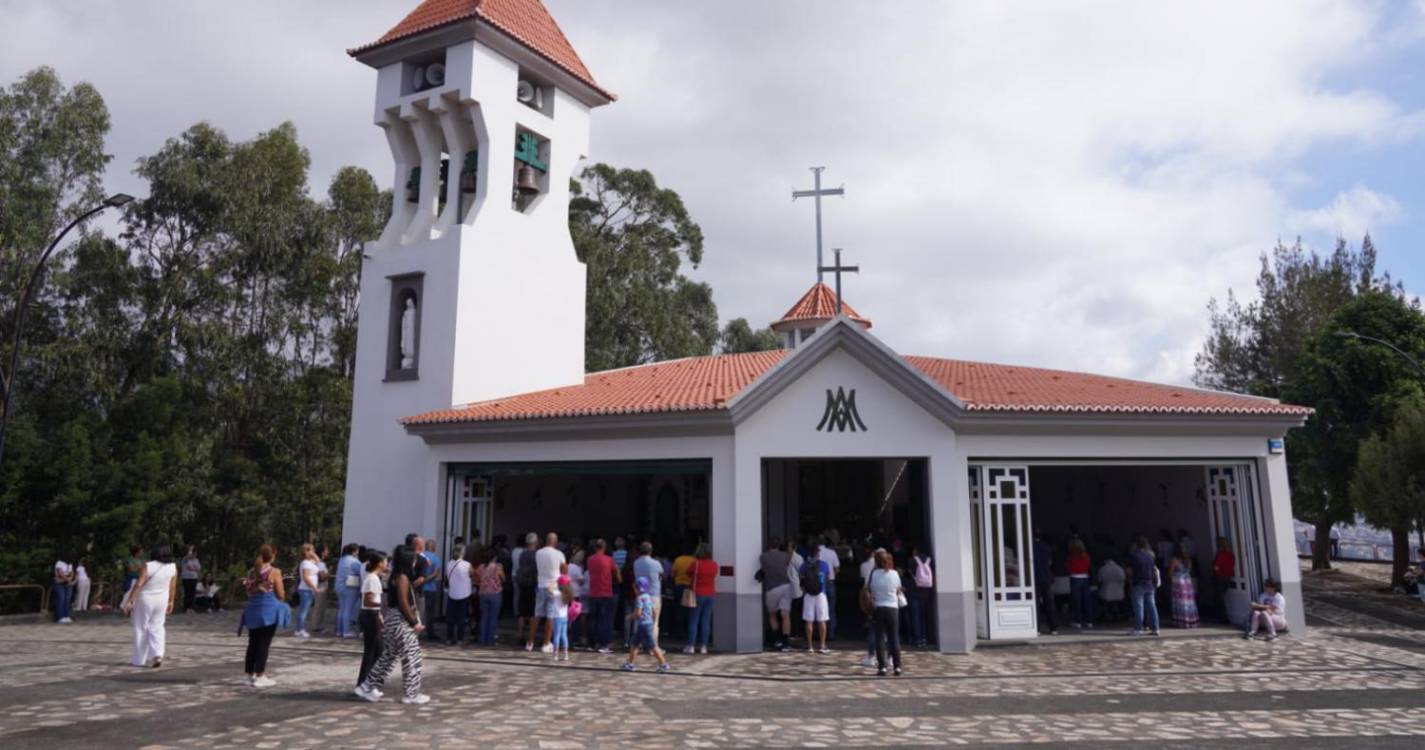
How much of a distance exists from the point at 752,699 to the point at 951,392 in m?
5.68

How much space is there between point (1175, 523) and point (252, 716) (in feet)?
53.9

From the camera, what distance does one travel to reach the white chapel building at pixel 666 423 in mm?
13039

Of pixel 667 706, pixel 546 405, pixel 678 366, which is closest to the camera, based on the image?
pixel 667 706

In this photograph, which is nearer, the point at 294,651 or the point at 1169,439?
the point at 294,651

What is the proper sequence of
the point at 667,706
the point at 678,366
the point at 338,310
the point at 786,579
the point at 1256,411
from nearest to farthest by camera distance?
the point at 667,706 < the point at 786,579 < the point at 1256,411 < the point at 678,366 < the point at 338,310

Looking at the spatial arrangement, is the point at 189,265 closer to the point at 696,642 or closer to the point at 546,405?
the point at 546,405

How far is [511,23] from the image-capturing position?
17.7m

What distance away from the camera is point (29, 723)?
771 cm

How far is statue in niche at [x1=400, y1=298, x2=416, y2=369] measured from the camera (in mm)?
17000

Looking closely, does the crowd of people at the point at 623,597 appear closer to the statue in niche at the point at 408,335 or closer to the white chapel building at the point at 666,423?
the white chapel building at the point at 666,423

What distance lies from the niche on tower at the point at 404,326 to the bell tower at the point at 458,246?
3cm

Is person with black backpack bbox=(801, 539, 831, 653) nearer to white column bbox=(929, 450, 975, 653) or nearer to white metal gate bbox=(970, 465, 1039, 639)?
white column bbox=(929, 450, 975, 653)

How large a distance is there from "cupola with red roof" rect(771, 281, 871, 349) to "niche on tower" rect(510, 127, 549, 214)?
896 cm

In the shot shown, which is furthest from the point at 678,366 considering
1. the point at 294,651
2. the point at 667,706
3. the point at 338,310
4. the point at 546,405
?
the point at 338,310
